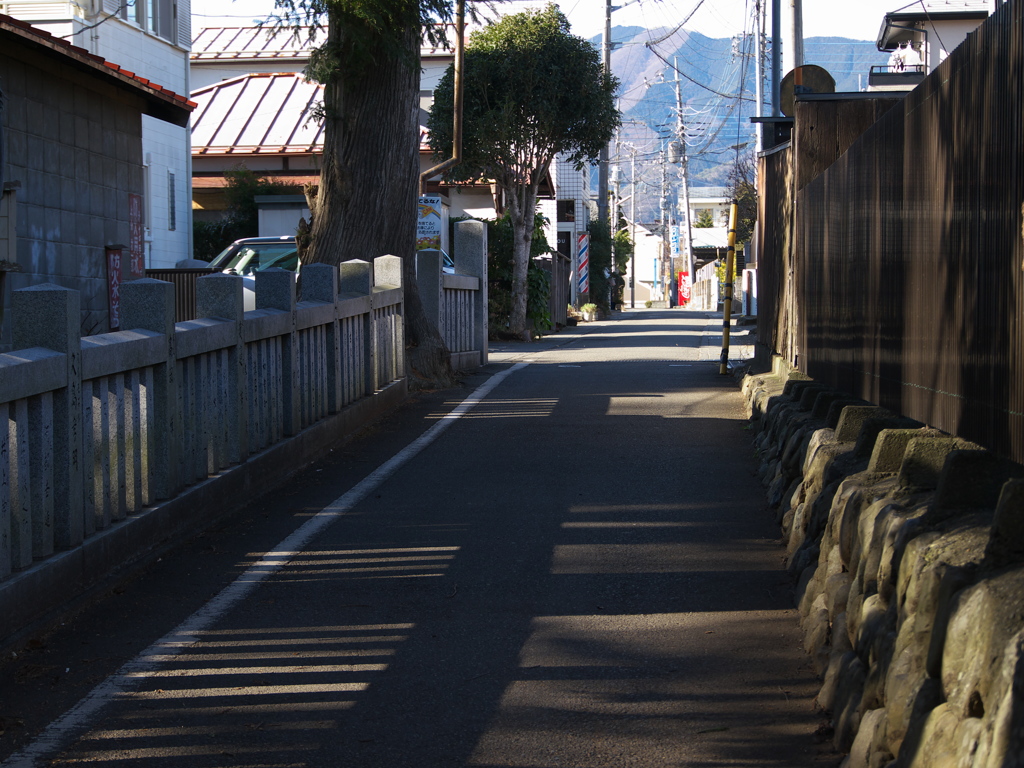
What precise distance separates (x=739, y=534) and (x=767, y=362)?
595 centimetres

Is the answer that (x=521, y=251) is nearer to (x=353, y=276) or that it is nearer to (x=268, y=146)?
(x=268, y=146)

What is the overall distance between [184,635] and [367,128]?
8.99 meters

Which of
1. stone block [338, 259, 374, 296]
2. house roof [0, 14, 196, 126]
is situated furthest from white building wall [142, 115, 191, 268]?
stone block [338, 259, 374, 296]

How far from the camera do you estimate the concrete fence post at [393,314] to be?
12219mm

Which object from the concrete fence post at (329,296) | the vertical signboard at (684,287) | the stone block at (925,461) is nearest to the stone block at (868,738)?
the stone block at (925,461)

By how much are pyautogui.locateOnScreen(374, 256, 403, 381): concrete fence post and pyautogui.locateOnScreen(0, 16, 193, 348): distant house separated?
3506mm

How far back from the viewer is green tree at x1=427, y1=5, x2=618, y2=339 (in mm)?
24969

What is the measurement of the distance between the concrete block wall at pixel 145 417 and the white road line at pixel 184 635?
0.55m

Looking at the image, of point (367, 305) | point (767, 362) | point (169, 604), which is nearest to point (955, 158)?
point (169, 604)

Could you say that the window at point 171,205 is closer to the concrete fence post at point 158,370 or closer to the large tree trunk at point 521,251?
the large tree trunk at point 521,251

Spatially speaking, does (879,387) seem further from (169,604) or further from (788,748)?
(169,604)

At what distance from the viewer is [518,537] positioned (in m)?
6.52

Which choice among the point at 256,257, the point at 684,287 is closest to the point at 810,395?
the point at 256,257

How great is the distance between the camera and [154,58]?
22.6 m
